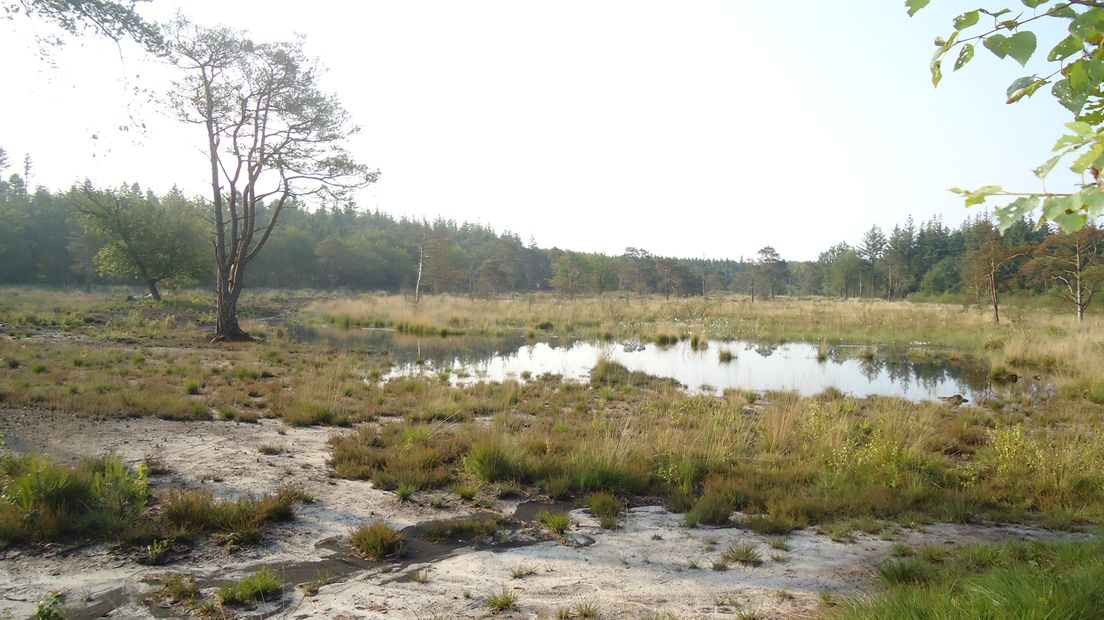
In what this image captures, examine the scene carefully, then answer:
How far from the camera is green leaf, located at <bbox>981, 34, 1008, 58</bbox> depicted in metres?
2.01

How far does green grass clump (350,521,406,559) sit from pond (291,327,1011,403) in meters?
8.59

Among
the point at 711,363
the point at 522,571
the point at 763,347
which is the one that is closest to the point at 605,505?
the point at 522,571

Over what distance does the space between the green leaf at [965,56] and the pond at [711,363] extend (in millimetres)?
11383

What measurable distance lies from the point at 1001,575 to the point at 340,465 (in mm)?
5800

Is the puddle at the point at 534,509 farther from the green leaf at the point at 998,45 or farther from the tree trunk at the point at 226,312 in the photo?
the tree trunk at the point at 226,312

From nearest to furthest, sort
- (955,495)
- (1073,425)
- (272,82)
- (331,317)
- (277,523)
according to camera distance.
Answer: (277,523)
(955,495)
(1073,425)
(272,82)
(331,317)

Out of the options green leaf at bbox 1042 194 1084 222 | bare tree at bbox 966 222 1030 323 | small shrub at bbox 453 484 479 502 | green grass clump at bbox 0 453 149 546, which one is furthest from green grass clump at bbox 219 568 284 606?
bare tree at bbox 966 222 1030 323

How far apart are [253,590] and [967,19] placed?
466 cm

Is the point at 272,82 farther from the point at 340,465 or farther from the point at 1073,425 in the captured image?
the point at 1073,425

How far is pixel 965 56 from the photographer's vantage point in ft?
7.04

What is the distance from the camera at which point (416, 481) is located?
6.12 meters

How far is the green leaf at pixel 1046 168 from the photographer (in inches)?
68.2

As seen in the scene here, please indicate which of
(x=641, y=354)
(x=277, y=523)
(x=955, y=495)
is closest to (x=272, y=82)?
(x=641, y=354)

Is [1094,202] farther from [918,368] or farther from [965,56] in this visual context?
[918,368]
